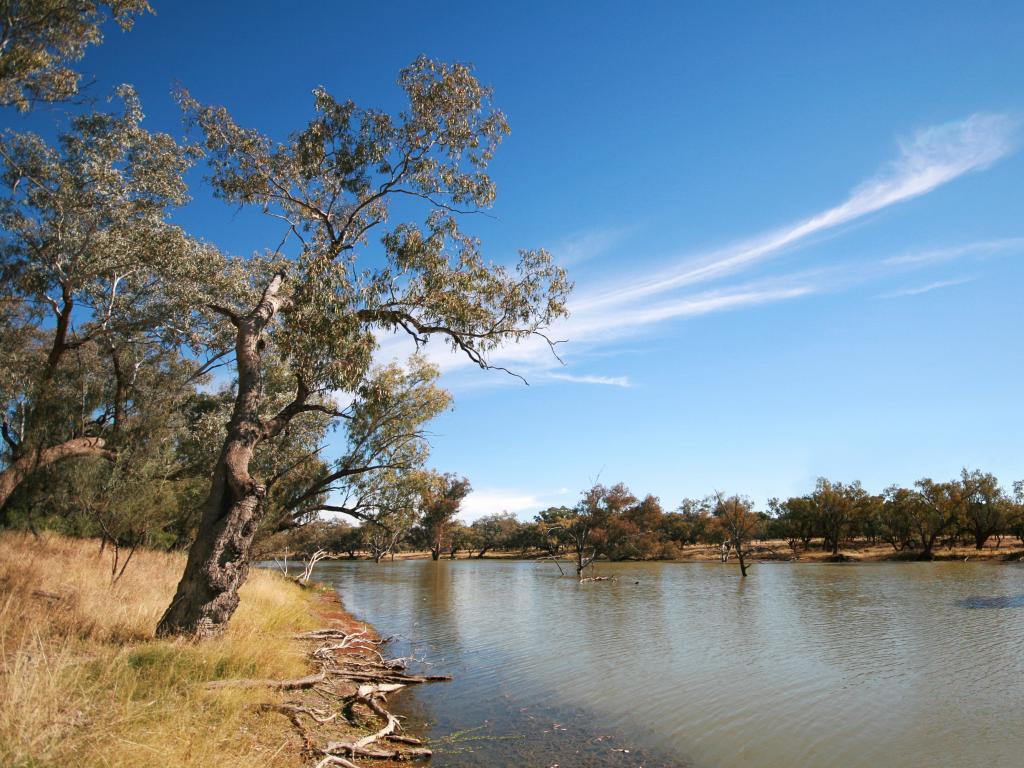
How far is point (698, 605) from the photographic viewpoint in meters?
23.0

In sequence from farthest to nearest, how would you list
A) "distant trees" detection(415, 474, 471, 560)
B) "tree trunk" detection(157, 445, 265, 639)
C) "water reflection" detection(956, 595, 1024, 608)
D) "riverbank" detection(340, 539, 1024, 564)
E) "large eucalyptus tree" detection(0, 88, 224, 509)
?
"distant trees" detection(415, 474, 471, 560) → "riverbank" detection(340, 539, 1024, 564) → "water reflection" detection(956, 595, 1024, 608) → "large eucalyptus tree" detection(0, 88, 224, 509) → "tree trunk" detection(157, 445, 265, 639)

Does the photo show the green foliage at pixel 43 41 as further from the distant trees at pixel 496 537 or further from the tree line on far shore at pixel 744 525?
the distant trees at pixel 496 537

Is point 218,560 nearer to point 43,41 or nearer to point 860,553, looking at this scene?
point 43,41

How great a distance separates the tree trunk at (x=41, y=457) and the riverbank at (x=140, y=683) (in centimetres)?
212

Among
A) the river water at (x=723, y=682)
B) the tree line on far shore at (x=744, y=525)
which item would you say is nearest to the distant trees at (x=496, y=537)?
the tree line on far shore at (x=744, y=525)

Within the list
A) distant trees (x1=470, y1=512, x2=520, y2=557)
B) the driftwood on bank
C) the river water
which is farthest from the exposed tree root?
distant trees (x1=470, y1=512, x2=520, y2=557)

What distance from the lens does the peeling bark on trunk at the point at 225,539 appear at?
7.84 metres

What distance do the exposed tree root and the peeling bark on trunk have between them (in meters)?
1.54

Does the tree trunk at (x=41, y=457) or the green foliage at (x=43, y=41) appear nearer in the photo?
the green foliage at (x=43, y=41)

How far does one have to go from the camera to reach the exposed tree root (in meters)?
6.21

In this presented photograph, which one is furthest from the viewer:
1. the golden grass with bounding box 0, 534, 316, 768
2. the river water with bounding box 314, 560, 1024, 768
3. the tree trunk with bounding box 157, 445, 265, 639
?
the tree trunk with bounding box 157, 445, 265, 639

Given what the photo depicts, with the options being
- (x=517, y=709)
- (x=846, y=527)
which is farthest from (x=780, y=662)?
(x=846, y=527)

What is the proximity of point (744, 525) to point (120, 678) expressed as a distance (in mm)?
56505

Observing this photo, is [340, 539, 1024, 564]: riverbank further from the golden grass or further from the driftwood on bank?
the golden grass
